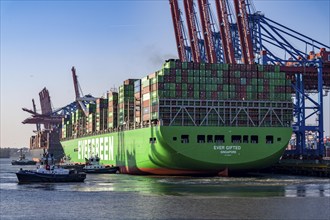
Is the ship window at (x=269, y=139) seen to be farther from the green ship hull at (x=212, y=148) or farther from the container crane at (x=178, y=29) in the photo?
the container crane at (x=178, y=29)

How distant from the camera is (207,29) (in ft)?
394

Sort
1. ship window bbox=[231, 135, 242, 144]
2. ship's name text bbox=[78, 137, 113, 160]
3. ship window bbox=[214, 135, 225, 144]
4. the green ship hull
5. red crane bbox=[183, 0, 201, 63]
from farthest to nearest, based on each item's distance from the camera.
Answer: red crane bbox=[183, 0, 201, 63]
ship's name text bbox=[78, 137, 113, 160]
ship window bbox=[231, 135, 242, 144]
ship window bbox=[214, 135, 225, 144]
the green ship hull

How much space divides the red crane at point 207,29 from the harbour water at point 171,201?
4829 centimetres

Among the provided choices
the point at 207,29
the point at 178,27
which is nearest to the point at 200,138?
the point at 207,29

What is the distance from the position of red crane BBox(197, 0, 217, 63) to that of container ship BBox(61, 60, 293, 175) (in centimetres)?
2406

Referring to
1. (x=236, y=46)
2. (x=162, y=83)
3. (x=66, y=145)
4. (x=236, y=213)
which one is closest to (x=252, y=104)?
(x=162, y=83)

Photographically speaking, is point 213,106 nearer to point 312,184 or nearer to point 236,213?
point 312,184

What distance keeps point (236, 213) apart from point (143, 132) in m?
52.1

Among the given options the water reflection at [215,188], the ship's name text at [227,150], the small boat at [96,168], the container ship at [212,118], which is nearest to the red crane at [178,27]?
the small boat at [96,168]

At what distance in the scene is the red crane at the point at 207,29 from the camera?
119000 mm

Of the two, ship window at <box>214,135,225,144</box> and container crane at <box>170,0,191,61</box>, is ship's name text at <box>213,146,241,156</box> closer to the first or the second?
ship window at <box>214,135,225,144</box>

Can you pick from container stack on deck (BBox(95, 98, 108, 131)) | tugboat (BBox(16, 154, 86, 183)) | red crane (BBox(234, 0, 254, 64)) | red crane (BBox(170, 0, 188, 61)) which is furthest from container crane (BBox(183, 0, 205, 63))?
tugboat (BBox(16, 154, 86, 183))

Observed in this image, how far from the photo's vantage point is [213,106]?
9144 centimetres

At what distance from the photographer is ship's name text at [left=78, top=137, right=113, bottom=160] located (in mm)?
125287
